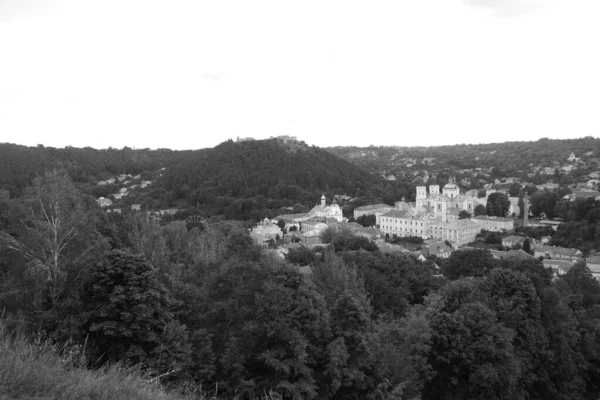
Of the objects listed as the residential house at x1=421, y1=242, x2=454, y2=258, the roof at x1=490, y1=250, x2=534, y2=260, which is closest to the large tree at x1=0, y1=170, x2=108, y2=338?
the roof at x1=490, y1=250, x2=534, y2=260

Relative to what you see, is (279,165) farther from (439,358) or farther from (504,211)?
(439,358)

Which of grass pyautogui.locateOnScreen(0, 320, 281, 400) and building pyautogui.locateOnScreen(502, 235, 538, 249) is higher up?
grass pyautogui.locateOnScreen(0, 320, 281, 400)

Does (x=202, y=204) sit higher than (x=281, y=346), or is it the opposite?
(x=281, y=346)

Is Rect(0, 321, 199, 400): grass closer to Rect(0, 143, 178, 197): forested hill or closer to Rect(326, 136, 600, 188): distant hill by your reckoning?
Rect(0, 143, 178, 197): forested hill

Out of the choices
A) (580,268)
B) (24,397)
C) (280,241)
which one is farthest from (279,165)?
(24,397)

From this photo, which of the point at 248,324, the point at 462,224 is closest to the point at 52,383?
the point at 248,324

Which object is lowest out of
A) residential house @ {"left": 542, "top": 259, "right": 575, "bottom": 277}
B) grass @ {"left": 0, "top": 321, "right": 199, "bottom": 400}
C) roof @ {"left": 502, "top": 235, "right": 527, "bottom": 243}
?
roof @ {"left": 502, "top": 235, "right": 527, "bottom": 243}

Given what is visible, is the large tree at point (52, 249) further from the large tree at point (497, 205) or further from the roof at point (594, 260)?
the large tree at point (497, 205)

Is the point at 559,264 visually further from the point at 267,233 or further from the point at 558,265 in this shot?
the point at 267,233

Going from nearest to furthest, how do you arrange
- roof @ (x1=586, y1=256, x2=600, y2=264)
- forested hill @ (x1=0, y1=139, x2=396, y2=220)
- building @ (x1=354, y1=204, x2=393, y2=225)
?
roof @ (x1=586, y1=256, x2=600, y2=264), building @ (x1=354, y1=204, x2=393, y2=225), forested hill @ (x1=0, y1=139, x2=396, y2=220)
